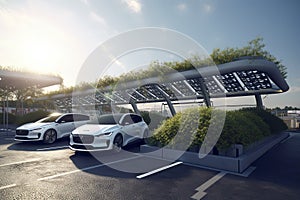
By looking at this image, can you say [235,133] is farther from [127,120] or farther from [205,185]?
[127,120]

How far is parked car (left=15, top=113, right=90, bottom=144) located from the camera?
26.8 feet

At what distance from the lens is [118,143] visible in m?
6.78

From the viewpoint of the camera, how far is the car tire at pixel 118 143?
21.7 feet

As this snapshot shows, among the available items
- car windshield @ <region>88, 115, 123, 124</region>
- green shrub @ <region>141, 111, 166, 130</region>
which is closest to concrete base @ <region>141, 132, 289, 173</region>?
car windshield @ <region>88, 115, 123, 124</region>

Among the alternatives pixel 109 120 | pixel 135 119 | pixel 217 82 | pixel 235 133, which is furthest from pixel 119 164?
pixel 217 82

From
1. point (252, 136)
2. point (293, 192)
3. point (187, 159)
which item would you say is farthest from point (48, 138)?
point (293, 192)

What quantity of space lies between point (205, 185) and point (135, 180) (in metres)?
1.50

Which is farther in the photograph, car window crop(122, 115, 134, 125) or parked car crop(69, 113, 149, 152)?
car window crop(122, 115, 134, 125)

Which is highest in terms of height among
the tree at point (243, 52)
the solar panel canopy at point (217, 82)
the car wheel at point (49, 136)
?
the tree at point (243, 52)

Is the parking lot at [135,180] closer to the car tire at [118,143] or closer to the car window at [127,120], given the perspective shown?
the car tire at [118,143]

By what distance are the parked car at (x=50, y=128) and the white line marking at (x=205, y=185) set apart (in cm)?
739

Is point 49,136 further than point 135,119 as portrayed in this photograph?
Yes

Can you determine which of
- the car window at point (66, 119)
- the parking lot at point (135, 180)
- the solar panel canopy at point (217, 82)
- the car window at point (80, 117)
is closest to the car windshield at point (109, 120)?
the parking lot at point (135, 180)

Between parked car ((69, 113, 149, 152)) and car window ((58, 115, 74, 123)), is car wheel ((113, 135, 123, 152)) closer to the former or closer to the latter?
parked car ((69, 113, 149, 152))
